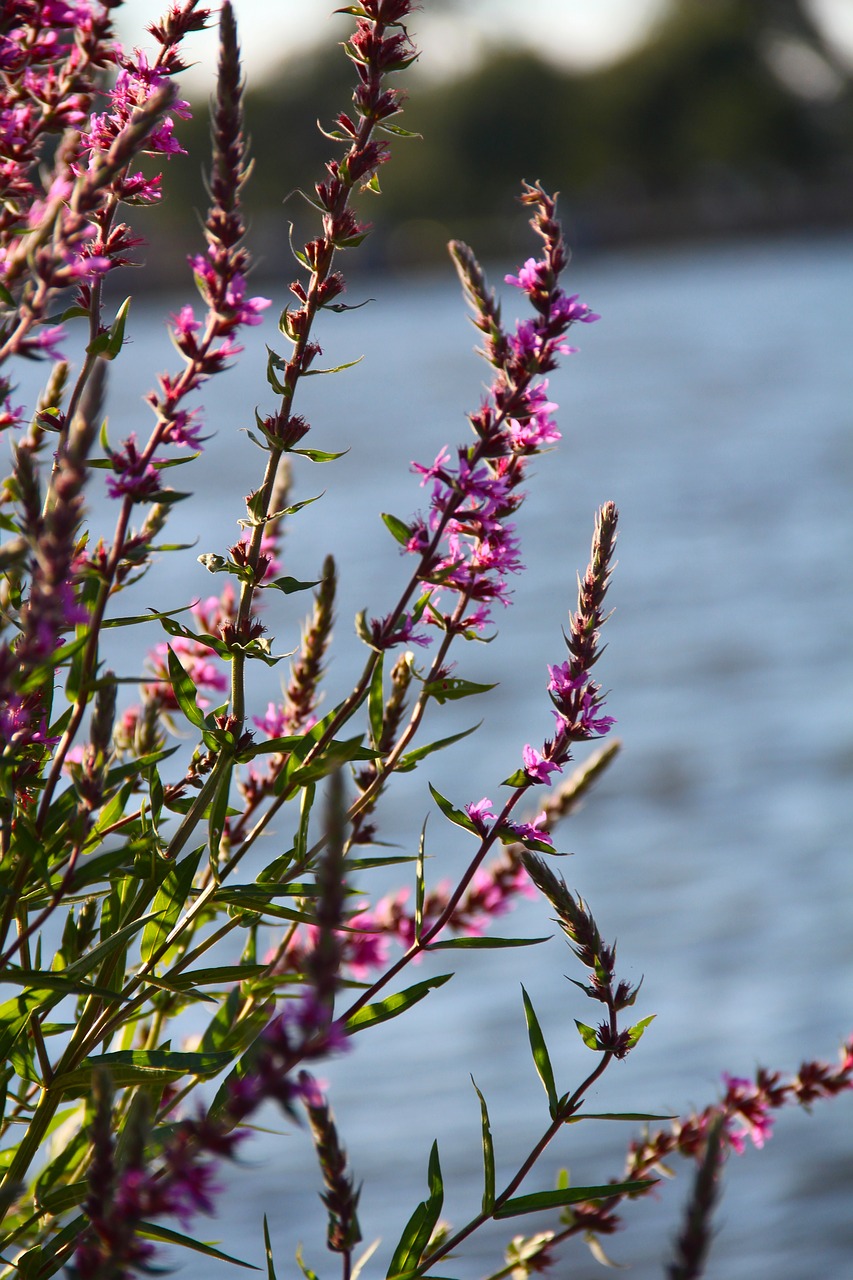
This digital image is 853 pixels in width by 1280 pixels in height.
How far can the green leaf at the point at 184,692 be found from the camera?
5.17ft

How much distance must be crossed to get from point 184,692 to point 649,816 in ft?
19.3

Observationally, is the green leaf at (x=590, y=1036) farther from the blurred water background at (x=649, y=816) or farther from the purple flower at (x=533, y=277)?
the purple flower at (x=533, y=277)

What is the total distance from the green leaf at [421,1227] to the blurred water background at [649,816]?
0.43m

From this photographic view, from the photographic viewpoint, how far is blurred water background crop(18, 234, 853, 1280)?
168 inches

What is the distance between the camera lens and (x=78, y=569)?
4.42ft

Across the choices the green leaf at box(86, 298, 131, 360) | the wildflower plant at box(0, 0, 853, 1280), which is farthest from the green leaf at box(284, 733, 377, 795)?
the green leaf at box(86, 298, 131, 360)

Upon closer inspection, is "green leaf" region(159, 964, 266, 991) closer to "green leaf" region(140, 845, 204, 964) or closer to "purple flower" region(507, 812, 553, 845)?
"green leaf" region(140, 845, 204, 964)

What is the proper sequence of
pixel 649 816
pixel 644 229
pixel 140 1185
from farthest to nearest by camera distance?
pixel 644 229 < pixel 649 816 < pixel 140 1185

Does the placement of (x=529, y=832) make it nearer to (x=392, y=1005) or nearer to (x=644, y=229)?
(x=392, y=1005)

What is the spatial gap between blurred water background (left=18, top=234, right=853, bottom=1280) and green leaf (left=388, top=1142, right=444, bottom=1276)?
428mm

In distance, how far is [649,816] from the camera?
7285mm

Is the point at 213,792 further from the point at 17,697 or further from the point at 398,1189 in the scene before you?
the point at 398,1189

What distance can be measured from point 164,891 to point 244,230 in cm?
70

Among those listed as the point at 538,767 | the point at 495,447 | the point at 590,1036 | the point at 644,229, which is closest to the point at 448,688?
the point at 538,767
